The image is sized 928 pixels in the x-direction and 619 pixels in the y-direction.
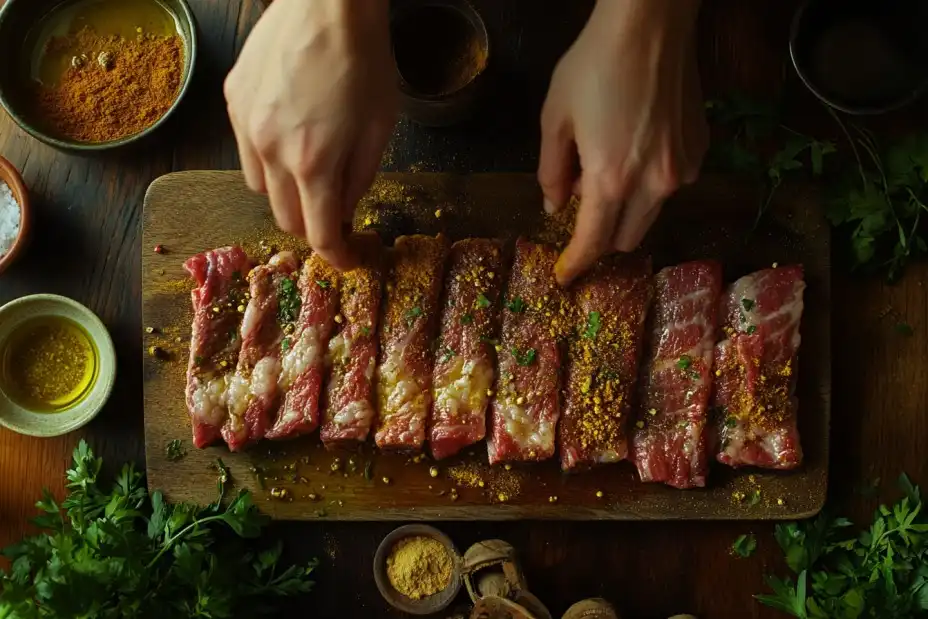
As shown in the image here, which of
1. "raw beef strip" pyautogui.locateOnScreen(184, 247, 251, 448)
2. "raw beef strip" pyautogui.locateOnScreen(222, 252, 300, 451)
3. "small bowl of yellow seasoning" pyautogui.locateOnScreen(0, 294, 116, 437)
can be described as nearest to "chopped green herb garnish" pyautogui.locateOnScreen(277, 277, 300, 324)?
"raw beef strip" pyautogui.locateOnScreen(222, 252, 300, 451)

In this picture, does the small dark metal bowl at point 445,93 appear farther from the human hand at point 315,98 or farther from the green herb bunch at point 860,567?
the green herb bunch at point 860,567

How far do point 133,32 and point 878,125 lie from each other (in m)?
2.56

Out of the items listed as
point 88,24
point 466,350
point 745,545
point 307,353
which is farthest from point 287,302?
point 745,545

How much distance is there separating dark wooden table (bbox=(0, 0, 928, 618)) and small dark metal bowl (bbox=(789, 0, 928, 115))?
127 millimetres

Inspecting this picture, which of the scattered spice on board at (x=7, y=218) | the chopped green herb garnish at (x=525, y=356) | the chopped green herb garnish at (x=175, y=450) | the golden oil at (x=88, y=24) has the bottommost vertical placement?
the chopped green herb garnish at (x=175, y=450)

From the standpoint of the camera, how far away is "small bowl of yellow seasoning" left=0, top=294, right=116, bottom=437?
288 cm

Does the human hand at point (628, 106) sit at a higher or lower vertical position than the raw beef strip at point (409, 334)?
higher

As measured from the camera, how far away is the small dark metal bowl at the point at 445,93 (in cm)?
272

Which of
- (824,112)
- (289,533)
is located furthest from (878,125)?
(289,533)

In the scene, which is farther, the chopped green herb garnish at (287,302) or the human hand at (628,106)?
the chopped green herb garnish at (287,302)

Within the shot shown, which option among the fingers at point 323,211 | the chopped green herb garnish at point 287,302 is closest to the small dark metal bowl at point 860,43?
the fingers at point 323,211

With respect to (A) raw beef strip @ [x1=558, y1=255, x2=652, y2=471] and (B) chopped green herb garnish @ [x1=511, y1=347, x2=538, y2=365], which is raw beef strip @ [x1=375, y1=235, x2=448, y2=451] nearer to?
(B) chopped green herb garnish @ [x1=511, y1=347, x2=538, y2=365]

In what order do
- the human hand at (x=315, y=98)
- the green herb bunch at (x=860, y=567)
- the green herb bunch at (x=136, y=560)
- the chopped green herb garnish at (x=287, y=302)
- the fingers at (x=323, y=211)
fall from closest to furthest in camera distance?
the human hand at (x=315, y=98), the fingers at (x=323, y=211), the green herb bunch at (x=136, y=560), the green herb bunch at (x=860, y=567), the chopped green herb garnish at (x=287, y=302)

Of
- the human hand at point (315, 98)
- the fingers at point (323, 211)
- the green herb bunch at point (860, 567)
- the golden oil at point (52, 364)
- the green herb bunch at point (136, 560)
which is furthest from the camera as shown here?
the golden oil at point (52, 364)
